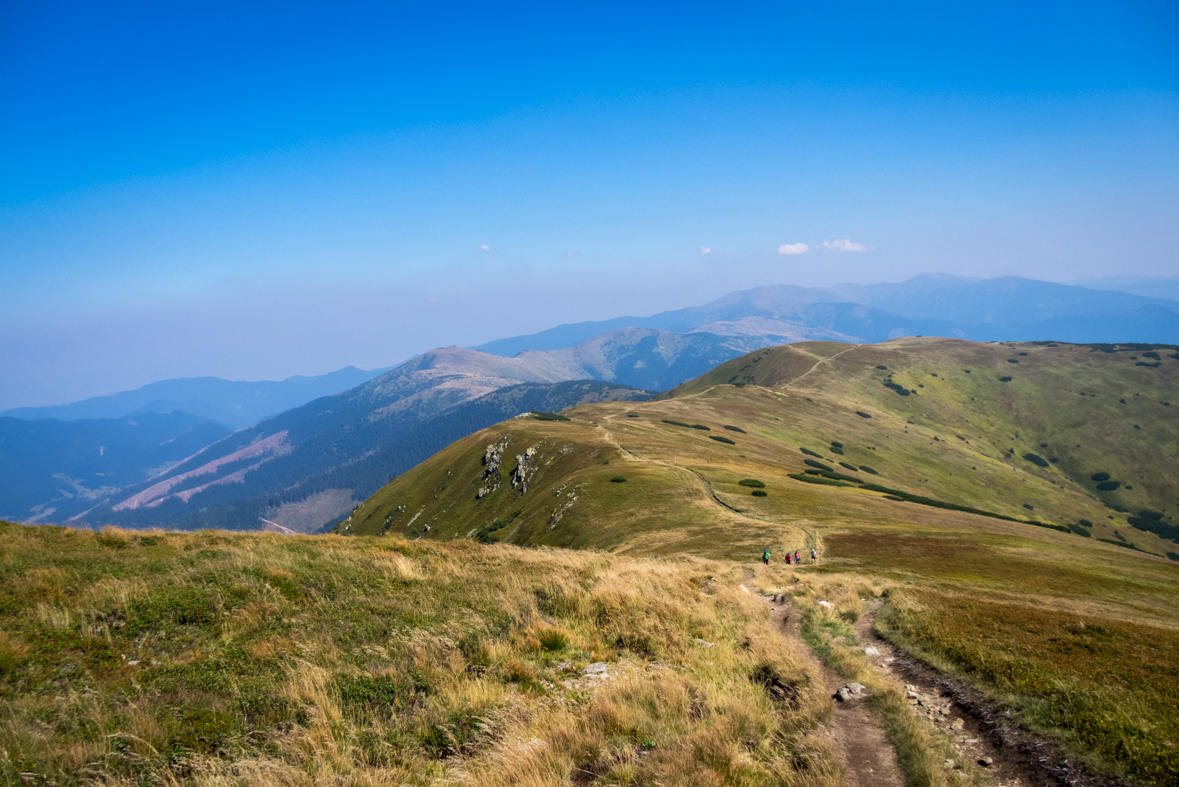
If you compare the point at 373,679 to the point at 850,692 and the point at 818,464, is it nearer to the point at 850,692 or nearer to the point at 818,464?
the point at 850,692

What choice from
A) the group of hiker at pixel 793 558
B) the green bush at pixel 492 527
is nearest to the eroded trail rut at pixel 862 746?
the group of hiker at pixel 793 558

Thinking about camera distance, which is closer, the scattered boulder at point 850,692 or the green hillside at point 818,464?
the scattered boulder at point 850,692

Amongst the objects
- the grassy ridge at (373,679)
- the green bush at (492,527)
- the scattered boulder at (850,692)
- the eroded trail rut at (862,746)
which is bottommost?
the green bush at (492,527)

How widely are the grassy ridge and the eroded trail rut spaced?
1.69 feet

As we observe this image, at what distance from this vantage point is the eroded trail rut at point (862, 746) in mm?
7863

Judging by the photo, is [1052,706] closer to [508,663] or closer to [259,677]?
[508,663]

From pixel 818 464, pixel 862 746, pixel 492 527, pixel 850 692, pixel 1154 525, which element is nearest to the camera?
pixel 862 746

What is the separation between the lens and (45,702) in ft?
23.9

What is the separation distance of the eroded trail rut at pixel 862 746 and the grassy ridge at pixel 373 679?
51 centimetres

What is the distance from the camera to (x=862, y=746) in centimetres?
880

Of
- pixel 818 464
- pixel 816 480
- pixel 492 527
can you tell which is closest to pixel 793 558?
pixel 816 480

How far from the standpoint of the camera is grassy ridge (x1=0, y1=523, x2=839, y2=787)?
6.53m

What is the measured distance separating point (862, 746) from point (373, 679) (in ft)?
29.7

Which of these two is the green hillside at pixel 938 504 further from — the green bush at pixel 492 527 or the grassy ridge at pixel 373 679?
the grassy ridge at pixel 373 679
